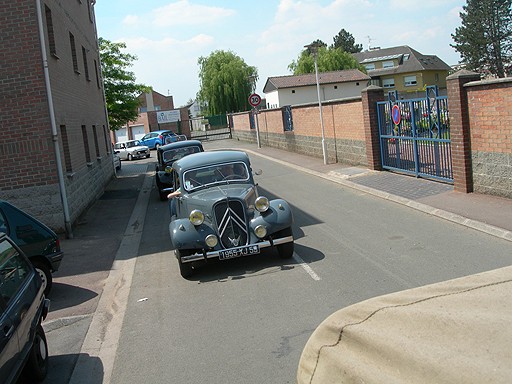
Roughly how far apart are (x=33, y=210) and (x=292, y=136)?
16.7m

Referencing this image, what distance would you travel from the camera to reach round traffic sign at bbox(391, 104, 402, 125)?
15750 mm

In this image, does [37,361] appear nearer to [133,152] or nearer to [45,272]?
[45,272]

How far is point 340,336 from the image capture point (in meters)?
2.52

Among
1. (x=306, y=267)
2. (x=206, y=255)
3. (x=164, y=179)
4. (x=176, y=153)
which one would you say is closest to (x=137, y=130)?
(x=176, y=153)

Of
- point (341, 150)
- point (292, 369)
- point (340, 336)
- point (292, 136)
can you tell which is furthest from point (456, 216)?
point (292, 136)

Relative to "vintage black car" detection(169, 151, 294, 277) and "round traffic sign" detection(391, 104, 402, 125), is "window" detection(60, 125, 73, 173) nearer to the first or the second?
"vintage black car" detection(169, 151, 294, 277)

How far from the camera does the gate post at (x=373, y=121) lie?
17.3 m

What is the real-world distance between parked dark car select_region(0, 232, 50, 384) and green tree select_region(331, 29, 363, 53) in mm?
129030

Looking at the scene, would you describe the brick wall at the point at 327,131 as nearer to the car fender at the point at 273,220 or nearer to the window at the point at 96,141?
the window at the point at 96,141

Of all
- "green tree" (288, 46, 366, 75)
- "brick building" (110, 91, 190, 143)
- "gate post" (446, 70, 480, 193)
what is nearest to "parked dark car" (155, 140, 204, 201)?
"gate post" (446, 70, 480, 193)

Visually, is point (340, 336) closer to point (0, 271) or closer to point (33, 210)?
point (0, 271)

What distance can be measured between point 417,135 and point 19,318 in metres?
12.1

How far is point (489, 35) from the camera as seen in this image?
217 feet

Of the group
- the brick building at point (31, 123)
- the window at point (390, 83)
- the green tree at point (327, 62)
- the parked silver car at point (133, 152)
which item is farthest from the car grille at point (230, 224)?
the window at point (390, 83)
